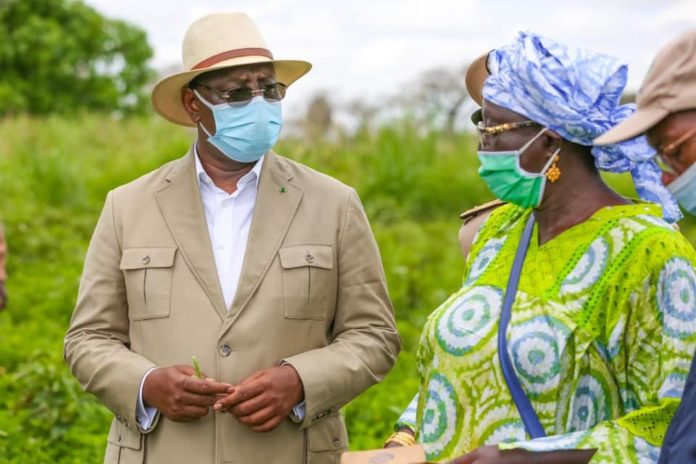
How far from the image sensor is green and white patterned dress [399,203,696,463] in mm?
2658

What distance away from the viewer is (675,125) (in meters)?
2.52

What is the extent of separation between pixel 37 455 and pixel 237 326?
9.84 feet

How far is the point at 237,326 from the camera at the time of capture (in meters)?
3.50

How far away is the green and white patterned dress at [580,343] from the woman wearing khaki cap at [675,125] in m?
0.18

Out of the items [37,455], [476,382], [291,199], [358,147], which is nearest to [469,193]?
[358,147]

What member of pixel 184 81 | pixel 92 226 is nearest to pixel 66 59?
pixel 92 226

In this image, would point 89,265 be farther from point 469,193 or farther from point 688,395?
point 469,193

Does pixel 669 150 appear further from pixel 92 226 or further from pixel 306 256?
pixel 92 226

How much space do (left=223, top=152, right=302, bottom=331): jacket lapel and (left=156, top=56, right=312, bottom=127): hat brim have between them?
0.33 meters

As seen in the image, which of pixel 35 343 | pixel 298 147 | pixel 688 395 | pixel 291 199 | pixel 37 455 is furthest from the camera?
pixel 298 147

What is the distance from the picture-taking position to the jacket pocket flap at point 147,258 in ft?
11.8

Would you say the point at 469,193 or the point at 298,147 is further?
the point at 469,193

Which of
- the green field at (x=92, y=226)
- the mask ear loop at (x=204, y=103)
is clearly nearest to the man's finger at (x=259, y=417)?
the mask ear loop at (x=204, y=103)

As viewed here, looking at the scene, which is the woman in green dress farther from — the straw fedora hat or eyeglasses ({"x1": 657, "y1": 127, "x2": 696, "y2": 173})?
the straw fedora hat
